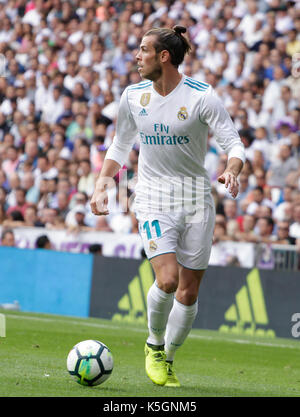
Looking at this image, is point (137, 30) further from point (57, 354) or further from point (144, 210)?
point (144, 210)

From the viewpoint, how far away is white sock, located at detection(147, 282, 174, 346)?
7191 mm

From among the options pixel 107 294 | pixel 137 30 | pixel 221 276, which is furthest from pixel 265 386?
pixel 137 30

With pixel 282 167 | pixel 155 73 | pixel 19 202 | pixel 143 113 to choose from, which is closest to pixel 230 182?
pixel 143 113

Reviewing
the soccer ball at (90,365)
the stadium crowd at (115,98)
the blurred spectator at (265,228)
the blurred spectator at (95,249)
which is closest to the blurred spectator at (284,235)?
the stadium crowd at (115,98)

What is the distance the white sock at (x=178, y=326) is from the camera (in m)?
7.45

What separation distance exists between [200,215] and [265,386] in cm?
159

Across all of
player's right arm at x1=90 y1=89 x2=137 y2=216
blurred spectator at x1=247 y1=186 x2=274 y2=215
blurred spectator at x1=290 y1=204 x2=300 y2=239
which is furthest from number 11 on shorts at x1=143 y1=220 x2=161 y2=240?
blurred spectator at x1=247 y1=186 x2=274 y2=215

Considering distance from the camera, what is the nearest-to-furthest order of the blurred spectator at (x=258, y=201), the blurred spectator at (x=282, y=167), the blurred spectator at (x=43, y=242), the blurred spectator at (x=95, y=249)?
the blurred spectator at (x=258, y=201), the blurred spectator at (x=282, y=167), the blurred spectator at (x=95, y=249), the blurred spectator at (x=43, y=242)

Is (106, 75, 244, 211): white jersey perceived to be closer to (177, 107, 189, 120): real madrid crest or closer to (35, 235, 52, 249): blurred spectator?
(177, 107, 189, 120): real madrid crest

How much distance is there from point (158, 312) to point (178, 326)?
286 mm

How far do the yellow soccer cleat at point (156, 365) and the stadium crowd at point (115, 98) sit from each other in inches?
265

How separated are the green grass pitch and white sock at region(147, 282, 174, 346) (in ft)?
1.21

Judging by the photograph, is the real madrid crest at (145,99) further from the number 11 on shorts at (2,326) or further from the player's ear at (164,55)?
the number 11 on shorts at (2,326)

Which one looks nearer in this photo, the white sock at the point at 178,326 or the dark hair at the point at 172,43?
the dark hair at the point at 172,43
